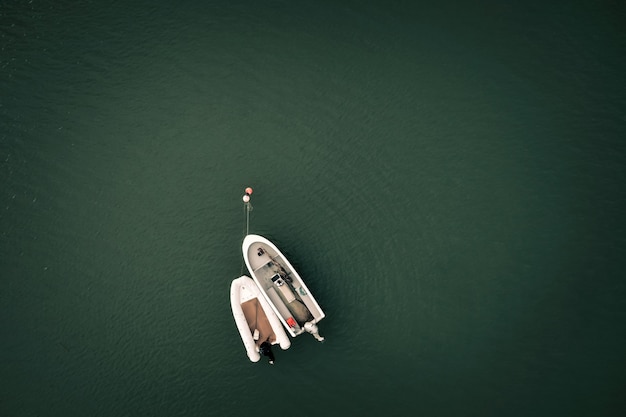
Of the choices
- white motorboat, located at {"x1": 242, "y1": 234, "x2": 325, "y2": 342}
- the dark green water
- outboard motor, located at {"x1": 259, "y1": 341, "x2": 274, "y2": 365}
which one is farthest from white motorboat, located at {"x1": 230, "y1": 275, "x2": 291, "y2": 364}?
the dark green water

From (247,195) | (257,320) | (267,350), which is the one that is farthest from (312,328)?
(247,195)

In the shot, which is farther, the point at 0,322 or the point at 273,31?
the point at 273,31

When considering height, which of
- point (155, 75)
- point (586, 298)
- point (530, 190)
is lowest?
point (586, 298)

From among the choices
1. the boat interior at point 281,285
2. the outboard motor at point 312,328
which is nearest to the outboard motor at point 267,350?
the boat interior at point 281,285

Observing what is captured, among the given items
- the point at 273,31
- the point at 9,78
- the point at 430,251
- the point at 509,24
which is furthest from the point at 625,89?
the point at 9,78

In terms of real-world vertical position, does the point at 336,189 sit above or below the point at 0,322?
below

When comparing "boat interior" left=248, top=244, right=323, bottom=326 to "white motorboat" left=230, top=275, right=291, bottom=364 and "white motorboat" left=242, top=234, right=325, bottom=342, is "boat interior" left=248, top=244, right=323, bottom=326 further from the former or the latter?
"white motorboat" left=230, top=275, right=291, bottom=364

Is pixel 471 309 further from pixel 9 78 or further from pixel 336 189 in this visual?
pixel 9 78
